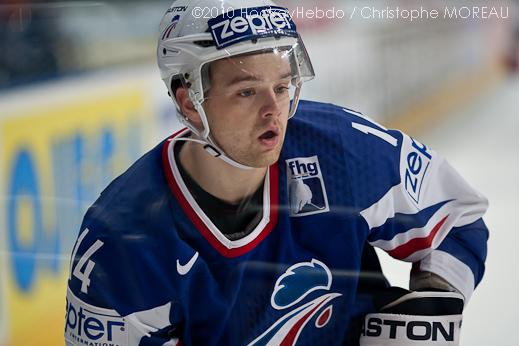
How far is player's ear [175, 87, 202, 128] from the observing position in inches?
46.0

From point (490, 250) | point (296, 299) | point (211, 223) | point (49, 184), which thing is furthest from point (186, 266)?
point (49, 184)

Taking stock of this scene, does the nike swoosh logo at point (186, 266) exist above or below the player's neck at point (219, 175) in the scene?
below

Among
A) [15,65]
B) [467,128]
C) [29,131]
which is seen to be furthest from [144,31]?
[467,128]

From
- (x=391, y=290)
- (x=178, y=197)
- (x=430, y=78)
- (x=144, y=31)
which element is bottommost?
(x=391, y=290)

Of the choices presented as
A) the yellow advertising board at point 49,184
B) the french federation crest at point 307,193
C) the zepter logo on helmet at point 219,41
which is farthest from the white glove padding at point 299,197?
the yellow advertising board at point 49,184

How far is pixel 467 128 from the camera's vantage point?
1.99 m

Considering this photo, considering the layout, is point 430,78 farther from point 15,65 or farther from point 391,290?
point 15,65

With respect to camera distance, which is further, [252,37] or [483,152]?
[483,152]

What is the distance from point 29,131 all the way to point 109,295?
3.79 ft

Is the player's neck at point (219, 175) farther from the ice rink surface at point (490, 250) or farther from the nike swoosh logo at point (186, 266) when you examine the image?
the ice rink surface at point (490, 250)

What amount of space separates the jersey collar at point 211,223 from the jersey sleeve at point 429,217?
5.2 inches

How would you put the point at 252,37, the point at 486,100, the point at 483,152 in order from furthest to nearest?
the point at 486,100 → the point at 483,152 → the point at 252,37

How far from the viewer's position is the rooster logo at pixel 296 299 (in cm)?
123

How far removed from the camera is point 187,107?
1178 mm
